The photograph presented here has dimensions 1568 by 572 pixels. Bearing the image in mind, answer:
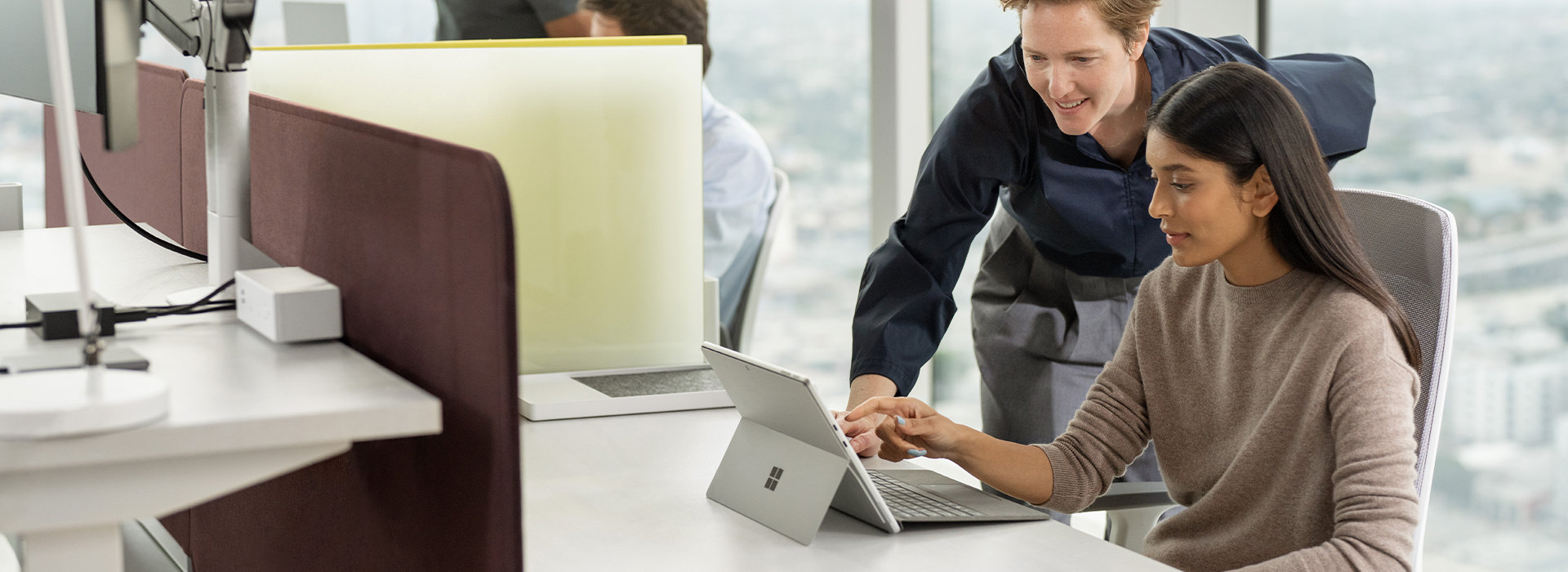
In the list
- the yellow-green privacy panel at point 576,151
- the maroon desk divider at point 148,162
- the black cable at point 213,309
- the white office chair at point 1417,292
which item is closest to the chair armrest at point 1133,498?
the white office chair at point 1417,292

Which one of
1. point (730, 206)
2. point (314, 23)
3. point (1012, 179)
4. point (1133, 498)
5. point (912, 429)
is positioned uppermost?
point (314, 23)

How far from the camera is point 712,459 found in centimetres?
132

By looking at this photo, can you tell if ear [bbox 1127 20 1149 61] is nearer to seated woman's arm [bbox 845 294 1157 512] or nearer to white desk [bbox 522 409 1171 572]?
seated woman's arm [bbox 845 294 1157 512]

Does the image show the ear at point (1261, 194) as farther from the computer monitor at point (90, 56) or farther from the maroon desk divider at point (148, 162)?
the maroon desk divider at point (148, 162)

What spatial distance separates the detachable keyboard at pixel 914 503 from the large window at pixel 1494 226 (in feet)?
4.66

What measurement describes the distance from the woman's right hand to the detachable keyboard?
63 mm

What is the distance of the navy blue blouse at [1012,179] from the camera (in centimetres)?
171

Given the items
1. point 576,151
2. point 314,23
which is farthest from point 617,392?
point 314,23

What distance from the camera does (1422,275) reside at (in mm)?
1316

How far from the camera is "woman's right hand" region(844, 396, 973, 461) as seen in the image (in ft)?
4.19

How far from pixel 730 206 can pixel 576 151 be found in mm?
1109

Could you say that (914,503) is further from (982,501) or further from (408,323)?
(408,323)

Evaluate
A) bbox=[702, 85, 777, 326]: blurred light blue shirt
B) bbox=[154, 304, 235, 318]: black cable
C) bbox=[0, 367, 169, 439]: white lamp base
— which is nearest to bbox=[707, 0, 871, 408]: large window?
bbox=[702, 85, 777, 326]: blurred light blue shirt

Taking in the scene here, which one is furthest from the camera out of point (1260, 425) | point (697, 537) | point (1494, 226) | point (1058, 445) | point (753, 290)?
point (753, 290)
